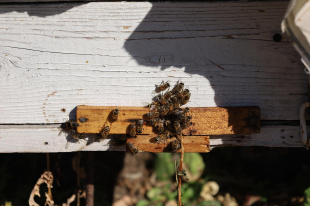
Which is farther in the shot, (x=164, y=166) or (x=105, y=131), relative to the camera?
(x=164, y=166)

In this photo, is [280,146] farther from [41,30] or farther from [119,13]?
[41,30]

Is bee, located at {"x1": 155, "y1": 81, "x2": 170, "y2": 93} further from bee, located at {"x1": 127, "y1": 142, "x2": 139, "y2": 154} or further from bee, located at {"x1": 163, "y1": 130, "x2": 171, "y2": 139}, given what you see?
bee, located at {"x1": 127, "y1": 142, "x2": 139, "y2": 154}

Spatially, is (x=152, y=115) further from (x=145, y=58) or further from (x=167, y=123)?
(x=145, y=58)

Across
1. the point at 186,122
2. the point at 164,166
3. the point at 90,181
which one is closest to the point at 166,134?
the point at 186,122

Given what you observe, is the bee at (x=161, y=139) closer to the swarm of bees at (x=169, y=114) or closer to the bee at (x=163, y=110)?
the swarm of bees at (x=169, y=114)

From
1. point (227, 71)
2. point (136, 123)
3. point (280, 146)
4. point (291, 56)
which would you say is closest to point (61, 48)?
point (136, 123)

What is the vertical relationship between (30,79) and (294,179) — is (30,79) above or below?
above
